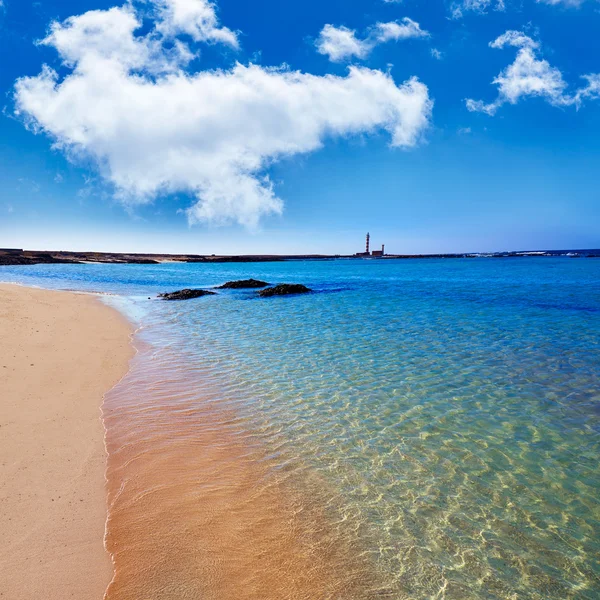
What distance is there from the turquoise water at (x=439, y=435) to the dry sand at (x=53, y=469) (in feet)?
7.46

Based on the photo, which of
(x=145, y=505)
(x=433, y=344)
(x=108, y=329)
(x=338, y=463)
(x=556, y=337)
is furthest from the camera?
(x=108, y=329)

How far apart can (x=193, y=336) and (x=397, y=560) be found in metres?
12.8

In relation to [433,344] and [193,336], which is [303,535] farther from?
[193,336]

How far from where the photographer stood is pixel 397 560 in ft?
13.1

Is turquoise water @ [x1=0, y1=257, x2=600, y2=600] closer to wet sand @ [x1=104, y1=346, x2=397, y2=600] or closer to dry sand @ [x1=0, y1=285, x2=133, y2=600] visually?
wet sand @ [x1=104, y1=346, x2=397, y2=600]

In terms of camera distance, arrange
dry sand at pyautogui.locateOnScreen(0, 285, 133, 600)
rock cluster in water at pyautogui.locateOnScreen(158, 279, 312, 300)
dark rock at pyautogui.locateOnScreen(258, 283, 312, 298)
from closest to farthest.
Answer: dry sand at pyautogui.locateOnScreen(0, 285, 133, 600)
rock cluster in water at pyautogui.locateOnScreen(158, 279, 312, 300)
dark rock at pyautogui.locateOnScreen(258, 283, 312, 298)

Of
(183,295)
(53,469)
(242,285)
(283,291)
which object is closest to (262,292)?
(283,291)

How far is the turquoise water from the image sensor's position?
161 inches

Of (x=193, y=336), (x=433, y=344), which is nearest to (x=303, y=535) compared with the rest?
(x=433, y=344)

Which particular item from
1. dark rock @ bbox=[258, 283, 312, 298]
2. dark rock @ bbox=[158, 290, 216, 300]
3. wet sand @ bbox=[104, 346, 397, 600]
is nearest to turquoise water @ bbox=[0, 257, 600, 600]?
wet sand @ bbox=[104, 346, 397, 600]

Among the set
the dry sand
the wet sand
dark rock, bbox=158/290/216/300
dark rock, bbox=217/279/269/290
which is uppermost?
dark rock, bbox=217/279/269/290

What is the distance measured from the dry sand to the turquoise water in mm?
2274

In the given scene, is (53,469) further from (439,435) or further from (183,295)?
(183,295)

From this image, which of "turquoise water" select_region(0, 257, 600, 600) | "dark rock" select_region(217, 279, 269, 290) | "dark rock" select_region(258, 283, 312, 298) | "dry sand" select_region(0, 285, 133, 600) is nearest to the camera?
"dry sand" select_region(0, 285, 133, 600)
